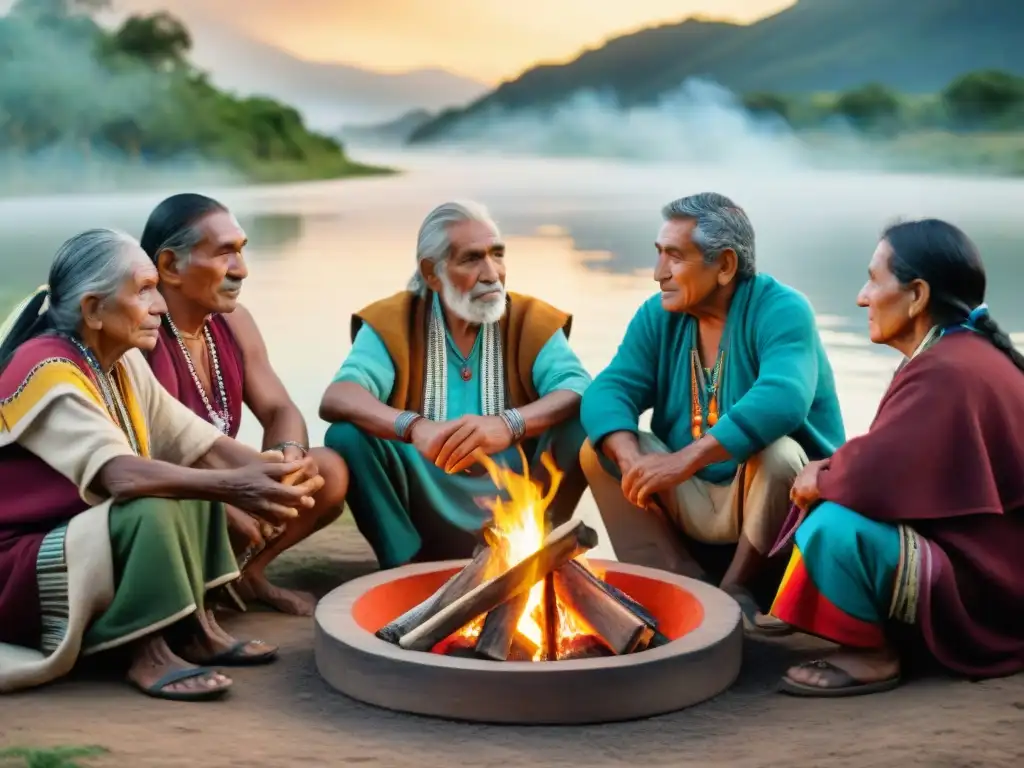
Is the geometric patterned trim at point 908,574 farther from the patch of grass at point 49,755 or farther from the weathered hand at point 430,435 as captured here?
the patch of grass at point 49,755

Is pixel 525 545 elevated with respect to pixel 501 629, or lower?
elevated

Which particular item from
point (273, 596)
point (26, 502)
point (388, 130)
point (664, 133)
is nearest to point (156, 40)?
point (388, 130)

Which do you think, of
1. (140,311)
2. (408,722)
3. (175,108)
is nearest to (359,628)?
(408,722)

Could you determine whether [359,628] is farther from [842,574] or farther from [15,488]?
[842,574]

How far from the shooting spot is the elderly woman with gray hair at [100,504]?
4.28 metres

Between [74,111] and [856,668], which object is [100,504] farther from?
[74,111]

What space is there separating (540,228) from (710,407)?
4.73 metres

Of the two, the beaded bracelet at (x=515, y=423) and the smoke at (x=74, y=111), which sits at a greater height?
the smoke at (x=74, y=111)

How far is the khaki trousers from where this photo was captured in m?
4.94

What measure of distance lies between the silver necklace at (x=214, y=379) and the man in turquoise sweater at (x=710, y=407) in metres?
1.31

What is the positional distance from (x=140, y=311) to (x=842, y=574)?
2.24 meters

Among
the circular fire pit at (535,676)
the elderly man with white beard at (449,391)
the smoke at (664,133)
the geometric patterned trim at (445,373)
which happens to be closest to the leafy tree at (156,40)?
the smoke at (664,133)

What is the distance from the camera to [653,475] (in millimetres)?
4992

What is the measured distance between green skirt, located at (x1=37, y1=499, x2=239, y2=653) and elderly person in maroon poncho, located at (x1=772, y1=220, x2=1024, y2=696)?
1800 millimetres
